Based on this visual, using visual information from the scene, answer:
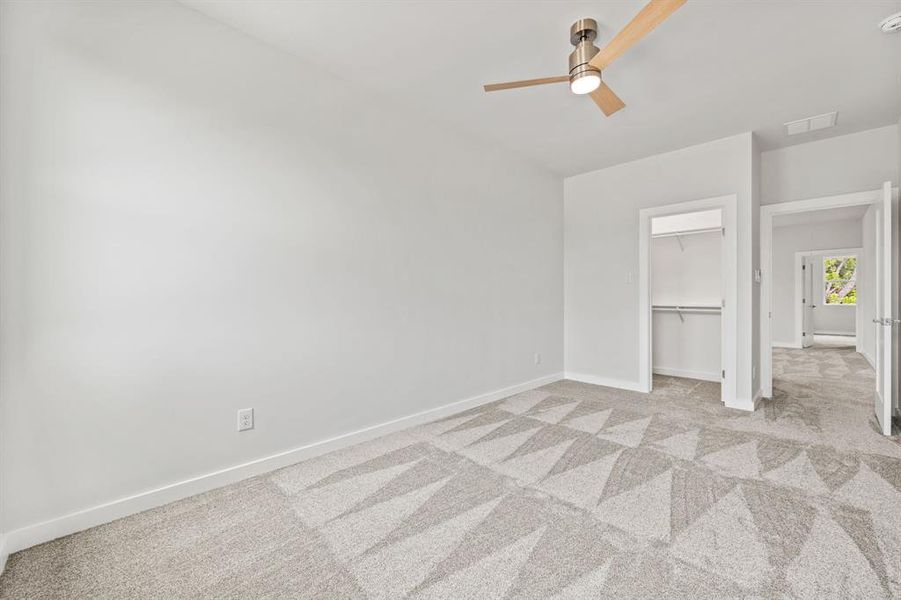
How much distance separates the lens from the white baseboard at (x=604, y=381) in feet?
14.6

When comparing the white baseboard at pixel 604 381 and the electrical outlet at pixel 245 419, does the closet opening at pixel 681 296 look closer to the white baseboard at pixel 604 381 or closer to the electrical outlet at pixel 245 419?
the white baseboard at pixel 604 381

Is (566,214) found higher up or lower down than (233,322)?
higher up

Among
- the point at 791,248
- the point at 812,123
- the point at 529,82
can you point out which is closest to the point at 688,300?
the point at 812,123

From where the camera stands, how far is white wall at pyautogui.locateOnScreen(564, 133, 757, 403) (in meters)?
3.72

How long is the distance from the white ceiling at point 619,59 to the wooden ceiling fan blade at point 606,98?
0.34 meters

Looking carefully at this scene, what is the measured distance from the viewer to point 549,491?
218cm

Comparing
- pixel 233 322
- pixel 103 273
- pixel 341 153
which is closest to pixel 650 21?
pixel 341 153

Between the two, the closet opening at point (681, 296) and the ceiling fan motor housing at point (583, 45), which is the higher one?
the ceiling fan motor housing at point (583, 45)

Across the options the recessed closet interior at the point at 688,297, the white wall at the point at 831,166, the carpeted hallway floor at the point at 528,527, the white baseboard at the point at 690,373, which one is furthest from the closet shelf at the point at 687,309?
the carpeted hallway floor at the point at 528,527

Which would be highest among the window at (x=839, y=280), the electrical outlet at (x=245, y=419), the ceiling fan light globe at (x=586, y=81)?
the ceiling fan light globe at (x=586, y=81)

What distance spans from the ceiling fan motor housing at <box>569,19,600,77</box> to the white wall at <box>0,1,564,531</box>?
149 cm

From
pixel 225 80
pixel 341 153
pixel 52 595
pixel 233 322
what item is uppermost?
pixel 225 80

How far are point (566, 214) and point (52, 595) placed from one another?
16.9 ft

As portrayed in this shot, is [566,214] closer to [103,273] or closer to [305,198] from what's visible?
[305,198]
